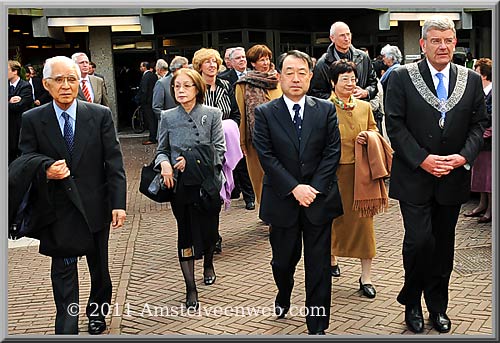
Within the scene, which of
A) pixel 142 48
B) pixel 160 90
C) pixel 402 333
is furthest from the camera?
pixel 142 48

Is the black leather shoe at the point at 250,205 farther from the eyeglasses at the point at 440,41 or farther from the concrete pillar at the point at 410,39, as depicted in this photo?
the concrete pillar at the point at 410,39

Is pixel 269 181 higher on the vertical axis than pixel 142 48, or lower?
lower

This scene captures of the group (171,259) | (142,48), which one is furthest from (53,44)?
(171,259)

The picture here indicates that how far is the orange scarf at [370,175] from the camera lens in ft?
18.7

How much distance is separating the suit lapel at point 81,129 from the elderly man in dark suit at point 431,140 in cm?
212

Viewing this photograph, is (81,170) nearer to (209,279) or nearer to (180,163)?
(180,163)

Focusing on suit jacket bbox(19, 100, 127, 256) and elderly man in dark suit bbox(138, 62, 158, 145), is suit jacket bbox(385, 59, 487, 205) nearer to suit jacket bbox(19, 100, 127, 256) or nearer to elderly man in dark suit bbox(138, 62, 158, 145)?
suit jacket bbox(19, 100, 127, 256)

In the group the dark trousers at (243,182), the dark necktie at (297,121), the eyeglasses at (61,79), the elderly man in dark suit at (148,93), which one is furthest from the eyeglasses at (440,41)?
the elderly man in dark suit at (148,93)

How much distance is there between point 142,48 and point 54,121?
1576 centimetres

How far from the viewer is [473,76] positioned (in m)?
4.88

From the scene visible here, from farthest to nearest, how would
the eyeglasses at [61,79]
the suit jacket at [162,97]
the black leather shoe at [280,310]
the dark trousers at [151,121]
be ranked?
the dark trousers at [151,121] → the suit jacket at [162,97] → the black leather shoe at [280,310] → the eyeglasses at [61,79]

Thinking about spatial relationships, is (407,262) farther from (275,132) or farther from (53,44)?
(53,44)

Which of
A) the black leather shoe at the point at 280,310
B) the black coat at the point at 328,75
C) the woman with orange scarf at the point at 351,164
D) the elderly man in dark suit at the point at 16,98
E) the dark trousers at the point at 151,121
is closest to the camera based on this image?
the black leather shoe at the point at 280,310

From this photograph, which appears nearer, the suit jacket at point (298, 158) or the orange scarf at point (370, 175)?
the suit jacket at point (298, 158)
